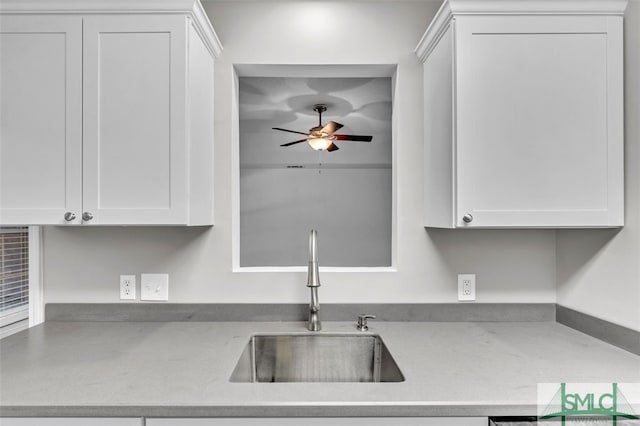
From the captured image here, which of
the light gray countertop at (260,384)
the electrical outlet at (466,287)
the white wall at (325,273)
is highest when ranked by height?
the white wall at (325,273)

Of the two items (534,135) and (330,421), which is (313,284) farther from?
(534,135)

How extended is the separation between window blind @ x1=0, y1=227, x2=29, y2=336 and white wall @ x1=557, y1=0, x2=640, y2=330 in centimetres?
229

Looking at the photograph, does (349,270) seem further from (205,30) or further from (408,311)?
(205,30)

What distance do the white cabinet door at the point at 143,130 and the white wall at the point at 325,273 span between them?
37 cm

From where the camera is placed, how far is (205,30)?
1504 mm

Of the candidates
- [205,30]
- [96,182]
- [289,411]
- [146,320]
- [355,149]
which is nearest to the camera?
[289,411]

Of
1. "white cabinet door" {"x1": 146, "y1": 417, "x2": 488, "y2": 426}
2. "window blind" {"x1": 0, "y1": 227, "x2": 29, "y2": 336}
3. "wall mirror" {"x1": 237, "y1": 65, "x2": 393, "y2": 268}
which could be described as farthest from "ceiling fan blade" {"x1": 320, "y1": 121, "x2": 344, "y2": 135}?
"white cabinet door" {"x1": 146, "y1": 417, "x2": 488, "y2": 426}

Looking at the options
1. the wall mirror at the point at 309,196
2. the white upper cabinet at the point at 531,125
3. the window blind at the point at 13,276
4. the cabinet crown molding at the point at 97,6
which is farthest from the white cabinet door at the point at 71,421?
the wall mirror at the point at 309,196

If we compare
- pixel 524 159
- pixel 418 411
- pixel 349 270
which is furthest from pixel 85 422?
pixel 524 159

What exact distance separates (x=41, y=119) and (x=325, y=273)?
121 centimetres

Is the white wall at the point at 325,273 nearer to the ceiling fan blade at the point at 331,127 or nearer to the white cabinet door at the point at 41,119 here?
the white cabinet door at the point at 41,119

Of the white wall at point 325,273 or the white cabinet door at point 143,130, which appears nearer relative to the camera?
the white cabinet door at point 143,130

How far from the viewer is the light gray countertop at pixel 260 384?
972mm

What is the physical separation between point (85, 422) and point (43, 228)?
1061mm
